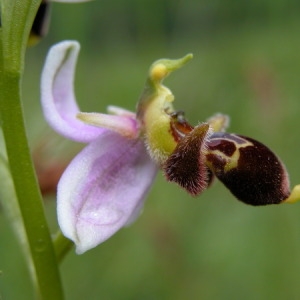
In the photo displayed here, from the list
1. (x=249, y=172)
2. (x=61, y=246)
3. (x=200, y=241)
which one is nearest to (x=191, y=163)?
(x=249, y=172)

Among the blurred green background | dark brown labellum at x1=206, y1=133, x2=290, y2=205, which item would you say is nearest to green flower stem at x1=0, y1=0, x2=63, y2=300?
dark brown labellum at x1=206, y1=133, x2=290, y2=205

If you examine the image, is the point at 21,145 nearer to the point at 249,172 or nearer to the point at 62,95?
the point at 62,95

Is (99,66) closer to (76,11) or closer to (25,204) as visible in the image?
(76,11)

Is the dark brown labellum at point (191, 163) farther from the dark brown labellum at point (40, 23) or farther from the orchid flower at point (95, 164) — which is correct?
the dark brown labellum at point (40, 23)

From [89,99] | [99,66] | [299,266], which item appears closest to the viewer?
[299,266]

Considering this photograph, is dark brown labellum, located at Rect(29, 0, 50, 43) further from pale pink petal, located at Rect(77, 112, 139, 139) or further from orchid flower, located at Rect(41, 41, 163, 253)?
pale pink petal, located at Rect(77, 112, 139, 139)

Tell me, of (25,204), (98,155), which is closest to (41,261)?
(25,204)
